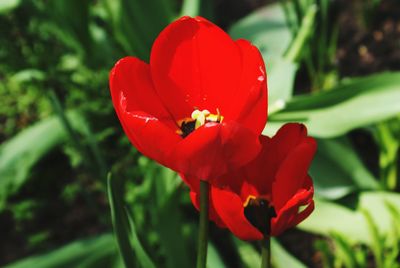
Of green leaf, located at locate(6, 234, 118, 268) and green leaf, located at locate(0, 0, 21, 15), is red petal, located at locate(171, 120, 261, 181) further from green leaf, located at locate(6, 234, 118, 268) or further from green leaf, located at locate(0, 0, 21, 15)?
green leaf, located at locate(0, 0, 21, 15)

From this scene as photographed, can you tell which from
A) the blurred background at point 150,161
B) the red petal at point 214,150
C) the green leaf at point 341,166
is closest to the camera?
the red petal at point 214,150

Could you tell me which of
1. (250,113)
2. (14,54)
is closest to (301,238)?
(14,54)

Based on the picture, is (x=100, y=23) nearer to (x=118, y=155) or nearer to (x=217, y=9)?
(x=217, y=9)

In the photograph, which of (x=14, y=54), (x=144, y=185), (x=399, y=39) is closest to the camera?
(x=144, y=185)

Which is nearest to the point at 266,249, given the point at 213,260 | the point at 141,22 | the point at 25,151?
the point at 213,260

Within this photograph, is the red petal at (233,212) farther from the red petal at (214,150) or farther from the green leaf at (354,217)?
the green leaf at (354,217)

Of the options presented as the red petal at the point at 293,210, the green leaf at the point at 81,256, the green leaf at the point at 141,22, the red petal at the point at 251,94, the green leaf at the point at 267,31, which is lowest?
the green leaf at the point at 81,256

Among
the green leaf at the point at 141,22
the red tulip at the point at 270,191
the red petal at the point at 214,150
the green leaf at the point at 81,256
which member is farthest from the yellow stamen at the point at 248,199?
the green leaf at the point at 141,22
